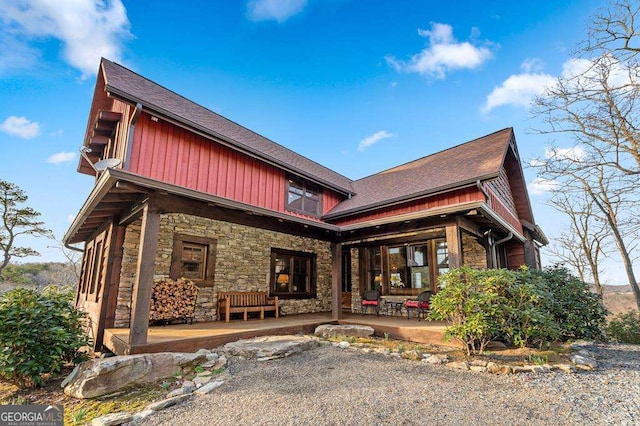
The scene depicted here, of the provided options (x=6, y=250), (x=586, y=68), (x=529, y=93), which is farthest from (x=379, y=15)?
(x=6, y=250)

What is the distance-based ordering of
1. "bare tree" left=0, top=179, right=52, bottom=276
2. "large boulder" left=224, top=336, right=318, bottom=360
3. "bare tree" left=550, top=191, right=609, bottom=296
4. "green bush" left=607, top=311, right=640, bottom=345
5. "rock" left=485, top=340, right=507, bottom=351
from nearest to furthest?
"large boulder" left=224, top=336, right=318, bottom=360 → "rock" left=485, top=340, right=507, bottom=351 → "green bush" left=607, top=311, right=640, bottom=345 → "bare tree" left=550, top=191, right=609, bottom=296 → "bare tree" left=0, top=179, right=52, bottom=276

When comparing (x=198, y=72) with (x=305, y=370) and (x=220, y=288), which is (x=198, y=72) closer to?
(x=220, y=288)

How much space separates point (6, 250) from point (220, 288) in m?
14.5

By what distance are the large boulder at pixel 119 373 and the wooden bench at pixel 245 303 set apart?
3201 millimetres

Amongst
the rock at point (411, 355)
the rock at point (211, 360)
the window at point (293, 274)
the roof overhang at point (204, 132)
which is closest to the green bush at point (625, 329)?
the rock at point (411, 355)

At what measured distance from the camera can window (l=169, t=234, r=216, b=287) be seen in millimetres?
6919

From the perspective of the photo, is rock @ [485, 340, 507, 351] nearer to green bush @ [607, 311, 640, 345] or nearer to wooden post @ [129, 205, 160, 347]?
green bush @ [607, 311, 640, 345]

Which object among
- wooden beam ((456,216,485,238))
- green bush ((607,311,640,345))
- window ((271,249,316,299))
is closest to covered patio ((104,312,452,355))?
wooden beam ((456,216,485,238))

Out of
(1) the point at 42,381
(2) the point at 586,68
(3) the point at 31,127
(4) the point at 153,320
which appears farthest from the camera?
Result: (3) the point at 31,127

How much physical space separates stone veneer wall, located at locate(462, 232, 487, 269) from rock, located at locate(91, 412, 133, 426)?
758 centimetres

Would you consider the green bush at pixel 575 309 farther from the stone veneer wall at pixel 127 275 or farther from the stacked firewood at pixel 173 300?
the stone veneer wall at pixel 127 275

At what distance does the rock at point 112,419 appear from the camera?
2639 mm

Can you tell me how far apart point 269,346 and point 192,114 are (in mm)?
6070

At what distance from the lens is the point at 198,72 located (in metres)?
9.77
